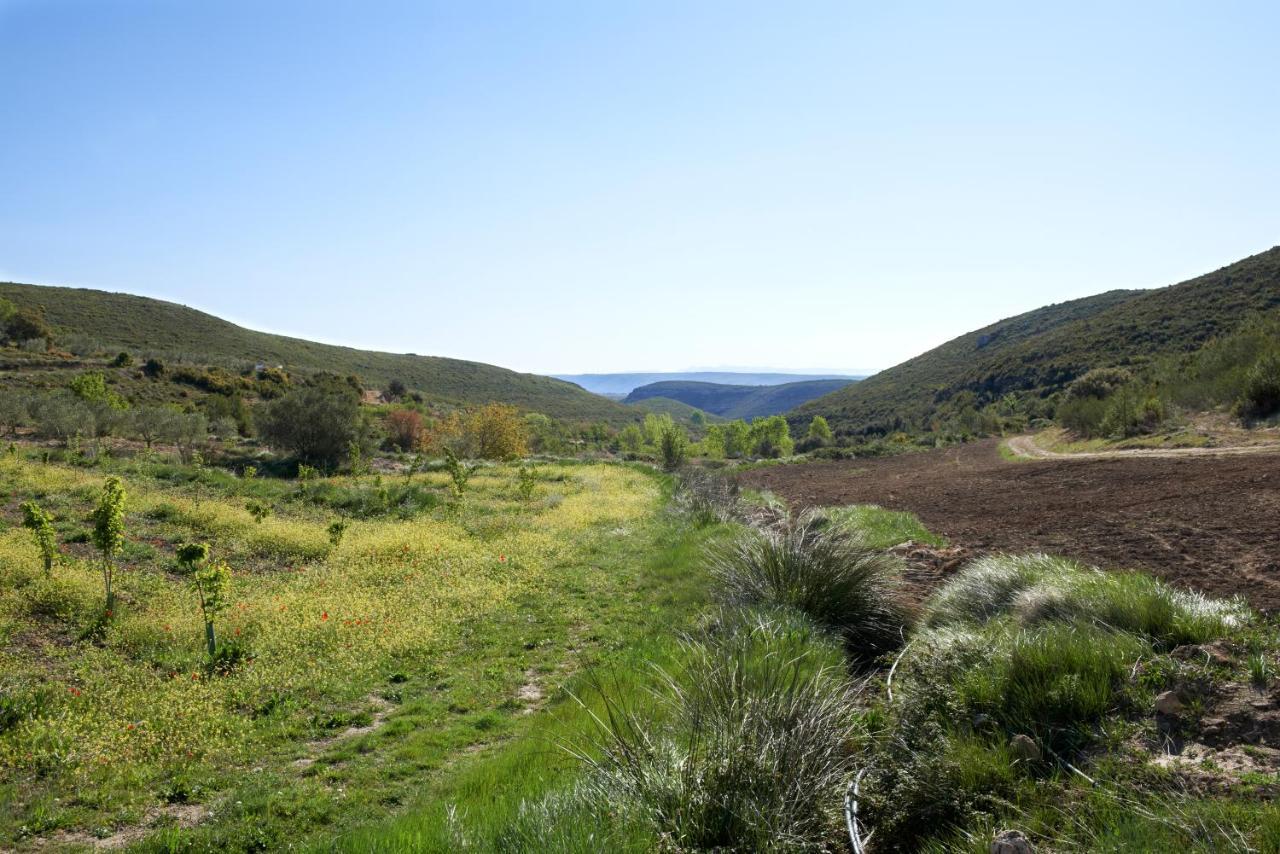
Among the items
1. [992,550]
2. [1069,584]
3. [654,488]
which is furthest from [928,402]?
→ [1069,584]

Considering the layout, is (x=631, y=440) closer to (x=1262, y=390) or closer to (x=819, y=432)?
(x=819, y=432)

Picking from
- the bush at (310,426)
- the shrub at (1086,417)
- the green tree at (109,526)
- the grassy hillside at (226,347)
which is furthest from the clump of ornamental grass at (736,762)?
the grassy hillside at (226,347)

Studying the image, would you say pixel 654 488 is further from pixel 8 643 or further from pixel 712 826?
pixel 712 826

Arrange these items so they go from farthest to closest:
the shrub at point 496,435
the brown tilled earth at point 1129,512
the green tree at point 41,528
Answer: the shrub at point 496,435 < the green tree at point 41,528 < the brown tilled earth at point 1129,512

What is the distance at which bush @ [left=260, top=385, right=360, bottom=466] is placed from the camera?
29.7m

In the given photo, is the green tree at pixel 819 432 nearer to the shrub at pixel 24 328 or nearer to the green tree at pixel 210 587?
the green tree at pixel 210 587

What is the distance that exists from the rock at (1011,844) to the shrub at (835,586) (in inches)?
138

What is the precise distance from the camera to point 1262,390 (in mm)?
20125

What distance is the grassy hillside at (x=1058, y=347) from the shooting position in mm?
50250

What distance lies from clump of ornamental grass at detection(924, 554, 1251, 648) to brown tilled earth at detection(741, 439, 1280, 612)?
1.65m

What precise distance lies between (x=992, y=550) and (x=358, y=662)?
31.9 feet

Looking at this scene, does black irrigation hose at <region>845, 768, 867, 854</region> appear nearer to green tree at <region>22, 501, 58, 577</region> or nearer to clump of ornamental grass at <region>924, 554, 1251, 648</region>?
clump of ornamental grass at <region>924, 554, 1251, 648</region>

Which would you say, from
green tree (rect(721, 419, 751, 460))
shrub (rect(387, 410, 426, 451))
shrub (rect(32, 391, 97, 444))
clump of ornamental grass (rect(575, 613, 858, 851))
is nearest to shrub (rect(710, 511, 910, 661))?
clump of ornamental grass (rect(575, 613, 858, 851))

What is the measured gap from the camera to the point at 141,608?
9414 millimetres
